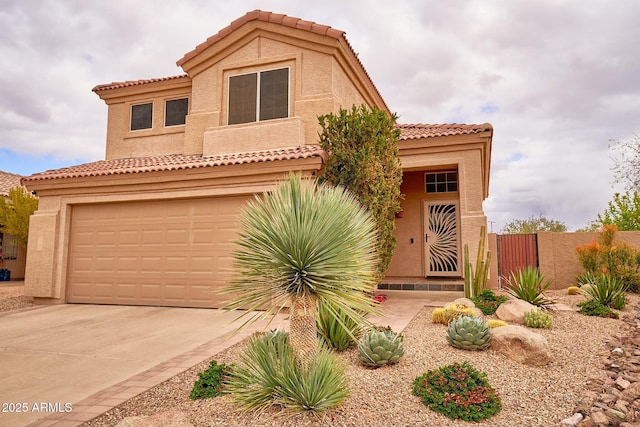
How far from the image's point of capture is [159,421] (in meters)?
3.55

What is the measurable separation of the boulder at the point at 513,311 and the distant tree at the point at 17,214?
20.6 meters

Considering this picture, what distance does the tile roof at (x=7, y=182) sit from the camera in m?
21.7

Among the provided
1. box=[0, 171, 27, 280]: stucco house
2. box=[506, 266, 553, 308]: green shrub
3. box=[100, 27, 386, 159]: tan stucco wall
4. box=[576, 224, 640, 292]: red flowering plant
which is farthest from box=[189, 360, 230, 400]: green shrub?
box=[0, 171, 27, 280]: stucco house

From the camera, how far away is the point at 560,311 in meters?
8.41

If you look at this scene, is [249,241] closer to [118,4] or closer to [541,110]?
[118,4]

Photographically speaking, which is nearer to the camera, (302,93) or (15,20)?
(15,20)

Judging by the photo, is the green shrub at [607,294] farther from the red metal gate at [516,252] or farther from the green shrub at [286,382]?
the green shrub at [286,382]

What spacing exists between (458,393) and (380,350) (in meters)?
1.10

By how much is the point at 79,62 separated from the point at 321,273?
A: 14107 millimetres

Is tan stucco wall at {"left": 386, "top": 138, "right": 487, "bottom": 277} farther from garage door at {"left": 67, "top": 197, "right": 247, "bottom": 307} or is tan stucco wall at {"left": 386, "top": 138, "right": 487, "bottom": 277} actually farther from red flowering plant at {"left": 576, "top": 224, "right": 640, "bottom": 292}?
garage door at {"left": 67, "top": 197, "right": 247, "bottom": 307}

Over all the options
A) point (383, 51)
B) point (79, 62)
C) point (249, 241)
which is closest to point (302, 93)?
point (383, 51)

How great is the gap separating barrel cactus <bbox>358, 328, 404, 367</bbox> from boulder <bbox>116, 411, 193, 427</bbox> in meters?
2.19

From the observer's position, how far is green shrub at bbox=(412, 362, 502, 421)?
3.77 m

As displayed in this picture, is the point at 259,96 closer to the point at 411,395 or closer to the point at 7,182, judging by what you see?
the point at 411,395
